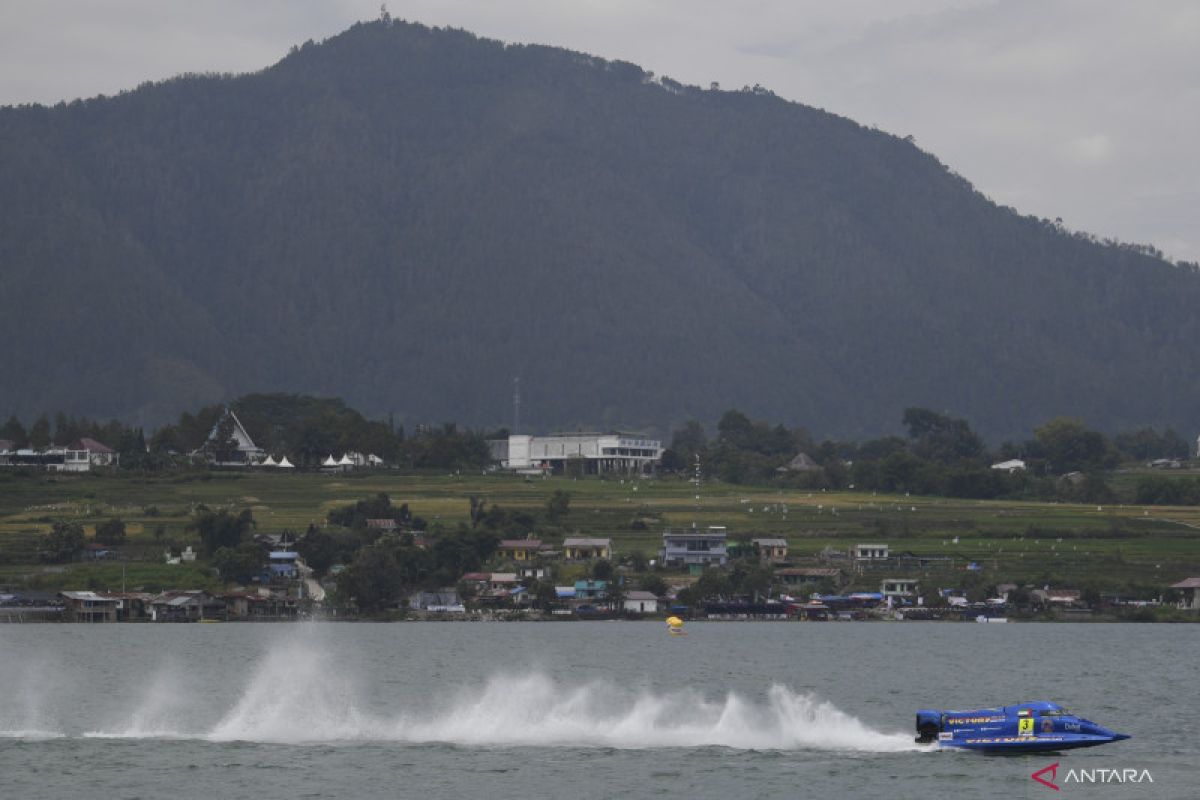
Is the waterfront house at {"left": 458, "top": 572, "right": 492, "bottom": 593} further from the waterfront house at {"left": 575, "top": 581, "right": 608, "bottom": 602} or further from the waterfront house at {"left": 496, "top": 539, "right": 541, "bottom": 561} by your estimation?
the waterfront house at {"left": 575, "top": 581, "right": 608, "bottom": 602}

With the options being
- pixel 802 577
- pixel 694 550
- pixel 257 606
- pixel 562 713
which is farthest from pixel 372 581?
pixel 562 713

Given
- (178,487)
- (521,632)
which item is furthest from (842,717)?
(178,487)

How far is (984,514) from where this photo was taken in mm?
178875

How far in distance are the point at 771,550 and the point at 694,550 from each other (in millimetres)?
6121

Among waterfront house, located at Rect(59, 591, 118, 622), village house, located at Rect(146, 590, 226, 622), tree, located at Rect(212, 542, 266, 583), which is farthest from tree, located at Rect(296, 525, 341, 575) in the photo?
waterfront house, located at Rect(59, 591, 118, 622)

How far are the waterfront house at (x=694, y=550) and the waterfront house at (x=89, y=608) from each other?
135ft

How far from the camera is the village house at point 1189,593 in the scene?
468 ft

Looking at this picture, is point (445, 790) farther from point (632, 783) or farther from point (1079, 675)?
point (1079, 675)

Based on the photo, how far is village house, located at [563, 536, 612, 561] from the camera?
15238cm

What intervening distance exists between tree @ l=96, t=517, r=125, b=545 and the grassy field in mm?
1056

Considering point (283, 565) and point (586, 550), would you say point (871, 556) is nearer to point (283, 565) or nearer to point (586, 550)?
point (586, 550)

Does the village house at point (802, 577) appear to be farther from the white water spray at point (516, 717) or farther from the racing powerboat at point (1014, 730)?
the racing powerboat at point (1014, 730)

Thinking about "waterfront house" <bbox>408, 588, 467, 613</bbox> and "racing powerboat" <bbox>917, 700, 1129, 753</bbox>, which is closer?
"racing powerboat" <bbox>917, 700, 1129, 753</bbox>

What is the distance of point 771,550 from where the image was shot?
153500 millimetres
